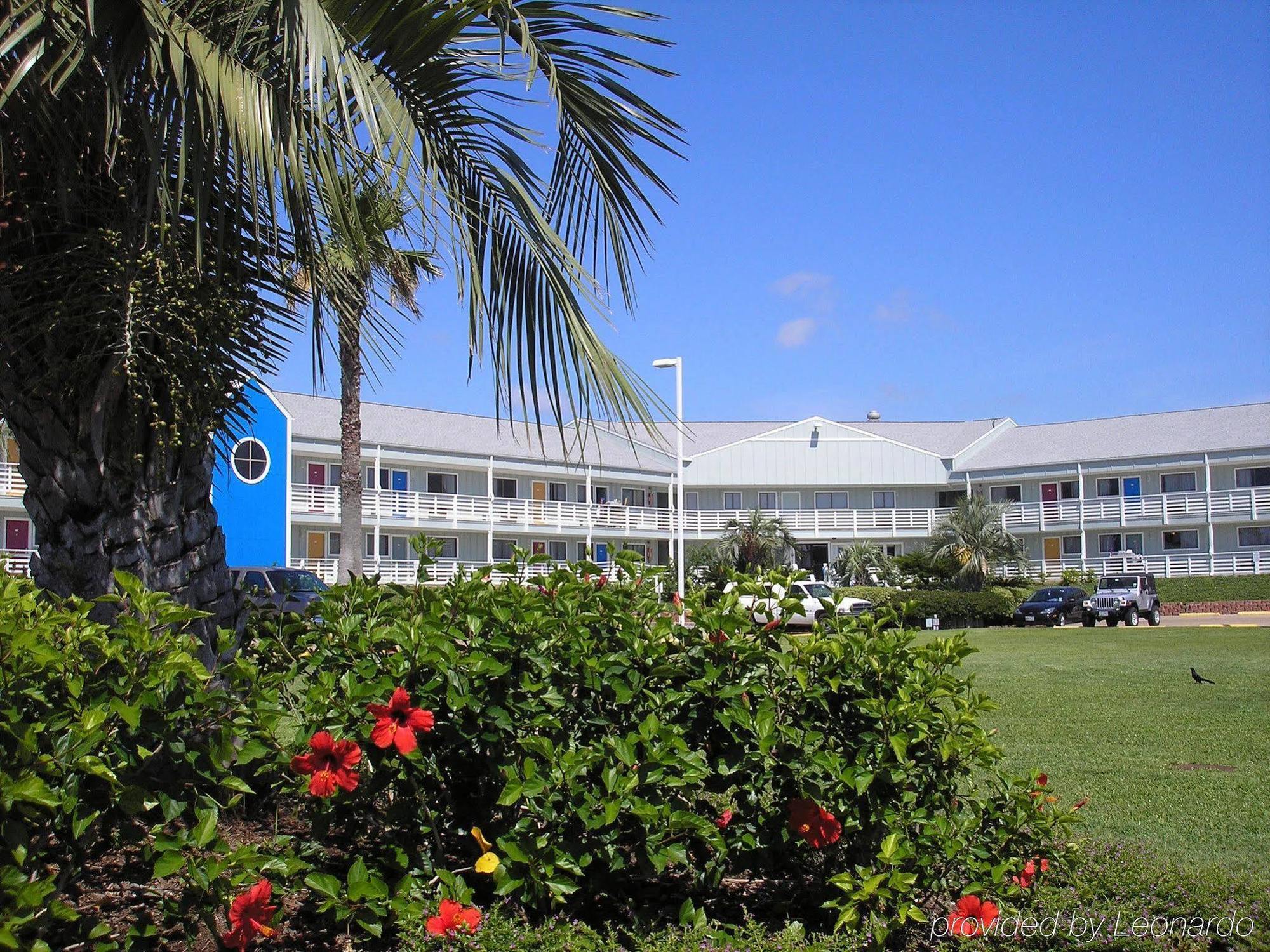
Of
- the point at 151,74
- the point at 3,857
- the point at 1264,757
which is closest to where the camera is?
the point at 3,857

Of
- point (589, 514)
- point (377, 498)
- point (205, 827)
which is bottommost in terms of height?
point (205, 827)

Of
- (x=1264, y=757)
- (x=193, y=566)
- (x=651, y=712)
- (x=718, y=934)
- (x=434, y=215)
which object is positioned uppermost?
(x=434, y=215)

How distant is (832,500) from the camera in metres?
55.5

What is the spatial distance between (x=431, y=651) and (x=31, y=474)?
77.3 inches

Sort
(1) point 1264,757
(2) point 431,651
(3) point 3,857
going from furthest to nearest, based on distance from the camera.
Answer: (1) point 1264,757, (2) point 431,651, (3) point 3,857

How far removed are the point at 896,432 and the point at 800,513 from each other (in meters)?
10.1

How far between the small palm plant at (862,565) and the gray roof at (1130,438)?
28.5 feet

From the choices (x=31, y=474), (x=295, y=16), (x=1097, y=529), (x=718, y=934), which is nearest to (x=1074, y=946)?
(x=718, y=934)

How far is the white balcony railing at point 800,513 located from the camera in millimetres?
40219

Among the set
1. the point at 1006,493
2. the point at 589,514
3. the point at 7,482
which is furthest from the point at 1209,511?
the point at 7,482

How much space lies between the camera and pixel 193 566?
4395mm

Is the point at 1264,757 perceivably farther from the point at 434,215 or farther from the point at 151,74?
the point at 151,74

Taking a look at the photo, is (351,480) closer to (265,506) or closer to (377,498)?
(265,506)

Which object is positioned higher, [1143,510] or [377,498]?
[377,498]
